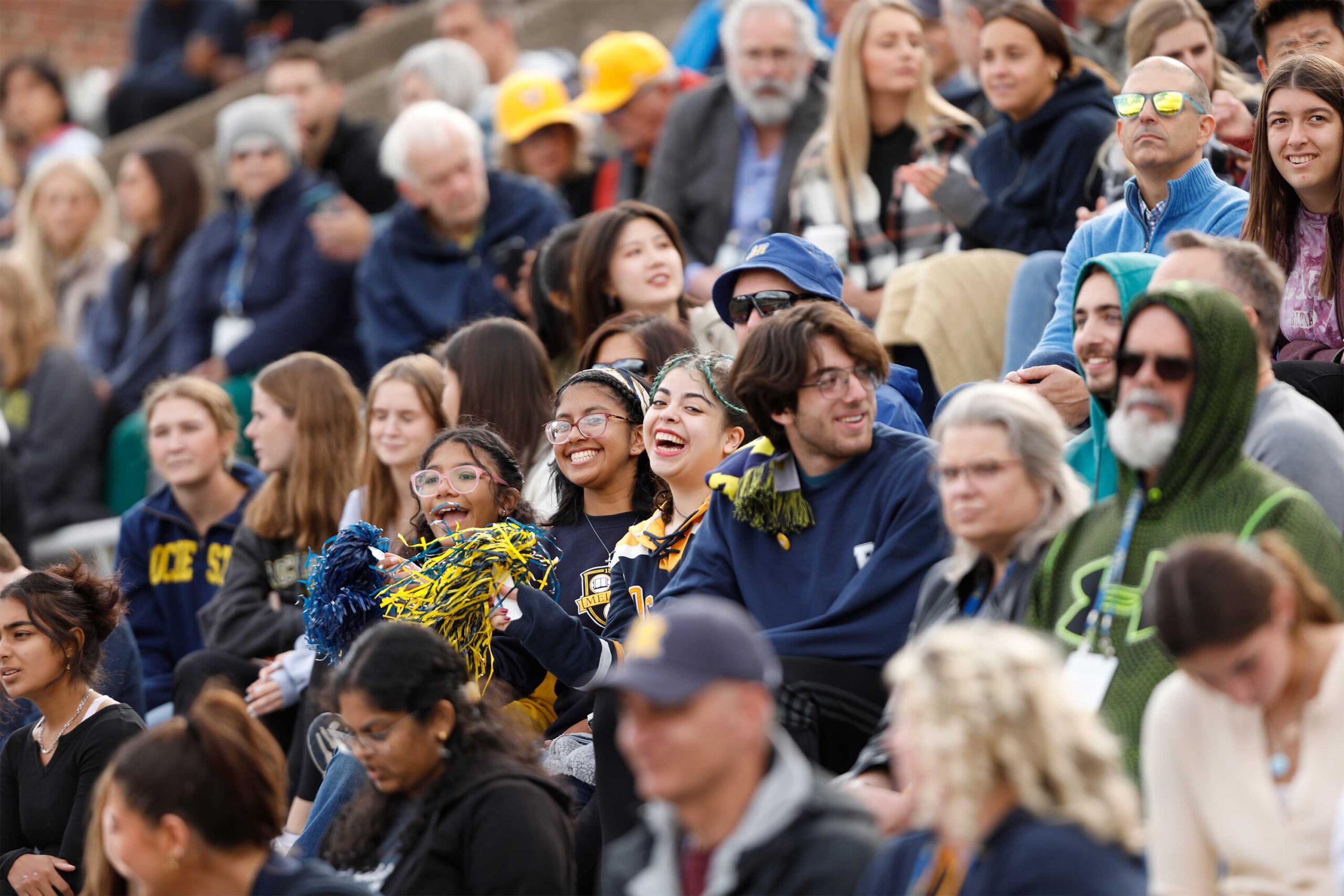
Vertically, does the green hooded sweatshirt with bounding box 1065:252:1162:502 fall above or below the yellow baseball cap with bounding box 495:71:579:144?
above

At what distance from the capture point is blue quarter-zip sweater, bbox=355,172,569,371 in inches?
304

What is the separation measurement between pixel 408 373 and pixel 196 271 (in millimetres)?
3362

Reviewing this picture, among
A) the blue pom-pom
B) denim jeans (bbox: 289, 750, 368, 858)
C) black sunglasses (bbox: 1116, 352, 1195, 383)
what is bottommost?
denim jeans (bbox: 289, 750, 368, 858)

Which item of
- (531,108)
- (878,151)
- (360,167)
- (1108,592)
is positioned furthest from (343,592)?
(360,167)

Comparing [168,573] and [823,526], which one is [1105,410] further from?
[168,573]

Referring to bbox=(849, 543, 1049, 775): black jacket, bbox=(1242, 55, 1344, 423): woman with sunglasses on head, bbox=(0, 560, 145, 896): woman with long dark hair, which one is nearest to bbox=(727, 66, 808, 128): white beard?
bbox=(1242, 55, 1344, 423): woman with sunglasses on head

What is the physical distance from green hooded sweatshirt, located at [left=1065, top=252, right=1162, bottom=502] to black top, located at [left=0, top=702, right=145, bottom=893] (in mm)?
2636

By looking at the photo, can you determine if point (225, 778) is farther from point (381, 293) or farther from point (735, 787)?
point (381, 293)

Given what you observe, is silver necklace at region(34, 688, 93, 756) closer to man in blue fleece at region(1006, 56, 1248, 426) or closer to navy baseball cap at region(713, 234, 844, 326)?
navy baseball cap at region(713, 234, 844, 326)

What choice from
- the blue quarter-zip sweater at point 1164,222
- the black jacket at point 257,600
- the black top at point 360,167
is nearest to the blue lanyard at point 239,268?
the black top at point 360,167

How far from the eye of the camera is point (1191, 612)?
2986 mm

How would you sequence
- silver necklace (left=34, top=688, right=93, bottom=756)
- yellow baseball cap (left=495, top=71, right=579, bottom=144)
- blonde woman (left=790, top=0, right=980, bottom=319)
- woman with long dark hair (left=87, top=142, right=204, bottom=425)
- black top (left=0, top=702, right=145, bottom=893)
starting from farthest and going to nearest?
woman with long dark hair (left=87, top=142, right=204, bottom=425) → yellow baseball cap (left=495, top=71, right=579, bottom=144) → blonde woman (left=790, top=0, right=980, bottom=319) → silver necklace (left=34, top=688, right=93, bottom=756) → black top (left=0, top=702, right=145, bottom=893)

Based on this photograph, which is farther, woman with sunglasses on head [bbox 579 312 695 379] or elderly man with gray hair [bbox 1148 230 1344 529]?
woman with sunglasses on head [bbox 579 312 695 379]

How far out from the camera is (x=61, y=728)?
508 centimetres
